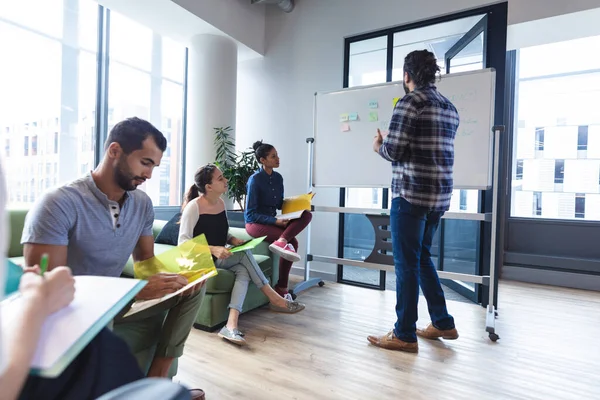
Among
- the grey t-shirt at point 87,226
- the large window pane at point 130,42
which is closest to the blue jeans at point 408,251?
the grey t-shirt at point 87,226

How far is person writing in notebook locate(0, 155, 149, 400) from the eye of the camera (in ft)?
1.32

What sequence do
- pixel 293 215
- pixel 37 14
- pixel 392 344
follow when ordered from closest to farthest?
pixel 392 344
pixel 293 215
pixel 37 14

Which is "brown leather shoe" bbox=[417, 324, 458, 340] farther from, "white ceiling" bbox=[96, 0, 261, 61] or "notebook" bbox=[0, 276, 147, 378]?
"white ceiling" bbox=[96, 0, 261, 61]

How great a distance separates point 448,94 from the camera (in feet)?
8.64

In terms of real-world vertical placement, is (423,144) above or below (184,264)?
above

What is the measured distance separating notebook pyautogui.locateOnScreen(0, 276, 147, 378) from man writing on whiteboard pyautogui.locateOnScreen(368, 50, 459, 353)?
59.1 inches

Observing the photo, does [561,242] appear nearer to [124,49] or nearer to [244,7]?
[244,7]

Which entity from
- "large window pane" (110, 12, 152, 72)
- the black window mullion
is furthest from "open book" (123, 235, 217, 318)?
"large window pane" (110, 12, 152, 72)

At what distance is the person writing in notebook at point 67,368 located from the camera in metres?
0.40

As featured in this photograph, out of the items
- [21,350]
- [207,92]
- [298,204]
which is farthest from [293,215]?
[21,350]

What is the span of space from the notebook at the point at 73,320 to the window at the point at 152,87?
142 inches

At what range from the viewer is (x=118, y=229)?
1176 millimetres

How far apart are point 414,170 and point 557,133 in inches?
124

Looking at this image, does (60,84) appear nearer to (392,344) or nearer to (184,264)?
(184,264)
